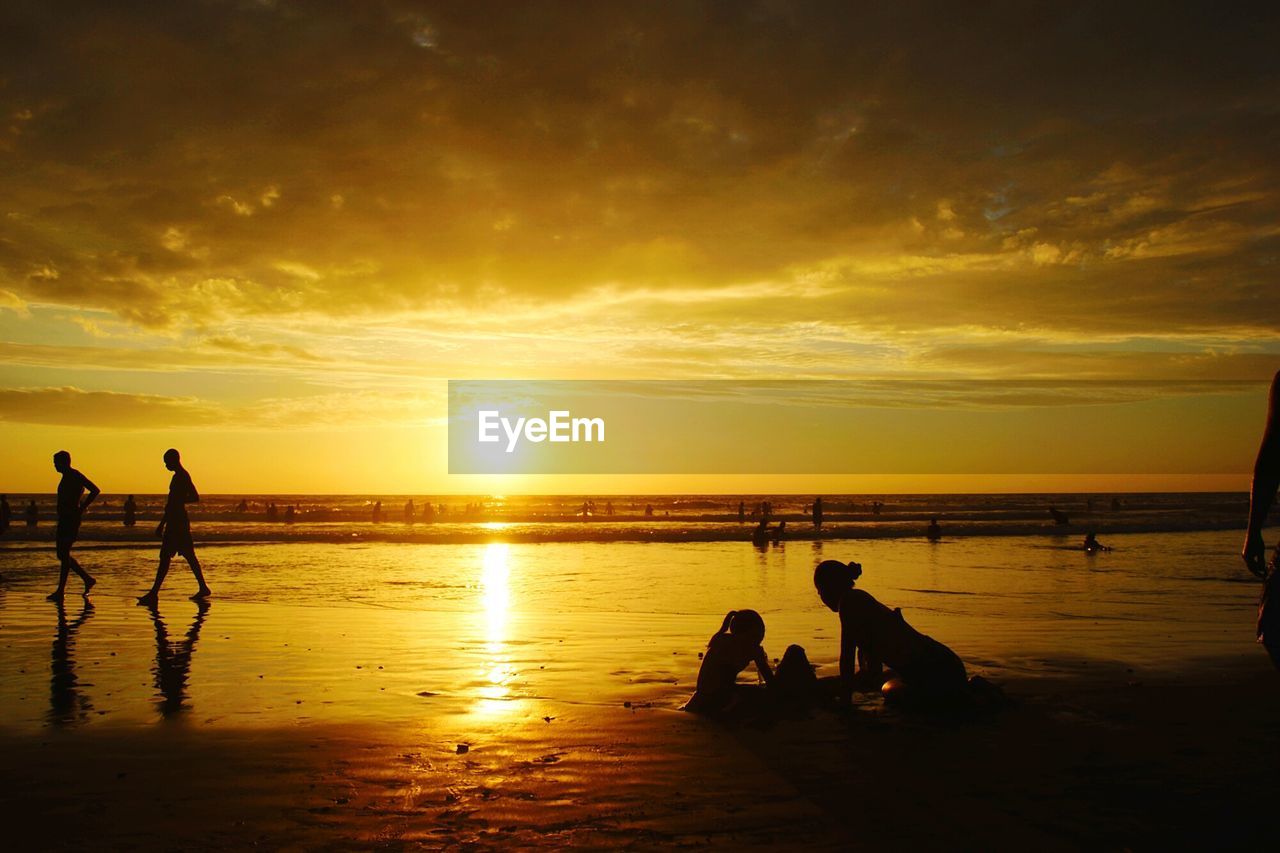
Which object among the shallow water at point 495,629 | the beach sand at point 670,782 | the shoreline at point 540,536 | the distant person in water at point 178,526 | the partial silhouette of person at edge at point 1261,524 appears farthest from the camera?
the shoreline at point 540,536

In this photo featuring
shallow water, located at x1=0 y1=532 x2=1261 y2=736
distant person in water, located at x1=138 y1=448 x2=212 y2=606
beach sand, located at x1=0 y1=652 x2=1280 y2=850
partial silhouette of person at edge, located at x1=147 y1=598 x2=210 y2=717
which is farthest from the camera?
distant person in water, located at x1=138 y1=448 x2=212 y2=606

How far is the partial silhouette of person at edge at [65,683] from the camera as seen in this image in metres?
8.18

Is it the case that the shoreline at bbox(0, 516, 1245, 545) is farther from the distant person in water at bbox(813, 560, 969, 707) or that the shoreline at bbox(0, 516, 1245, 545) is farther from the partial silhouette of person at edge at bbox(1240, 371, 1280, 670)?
the partial silhouette of person at edge at bbox(1240, 371, 1280, 670)

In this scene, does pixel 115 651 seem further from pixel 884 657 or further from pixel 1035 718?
pixel 1035 718

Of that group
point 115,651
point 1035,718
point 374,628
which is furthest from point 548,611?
point 1035,718

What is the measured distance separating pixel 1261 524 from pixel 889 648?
334 cm

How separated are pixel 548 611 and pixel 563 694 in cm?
732

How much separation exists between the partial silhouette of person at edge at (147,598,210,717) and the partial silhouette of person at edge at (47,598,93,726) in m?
0.64

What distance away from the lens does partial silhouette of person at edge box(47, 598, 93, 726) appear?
818 cm

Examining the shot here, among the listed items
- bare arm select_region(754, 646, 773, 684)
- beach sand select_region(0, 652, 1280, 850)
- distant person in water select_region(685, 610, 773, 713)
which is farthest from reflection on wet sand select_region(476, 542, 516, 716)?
bare arm select_region(754, 646, 773, 684)

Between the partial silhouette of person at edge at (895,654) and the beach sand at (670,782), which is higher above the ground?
the partial silhouette of person at edge at (895,654)

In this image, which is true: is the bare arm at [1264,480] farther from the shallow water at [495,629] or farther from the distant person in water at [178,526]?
the distant person in water at [178,526]

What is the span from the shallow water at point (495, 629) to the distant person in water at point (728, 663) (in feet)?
1.59

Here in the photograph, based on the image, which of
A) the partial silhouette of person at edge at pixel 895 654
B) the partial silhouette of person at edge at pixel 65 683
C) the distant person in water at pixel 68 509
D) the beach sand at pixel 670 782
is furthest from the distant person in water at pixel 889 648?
the distant person in water at pixel 68 509
